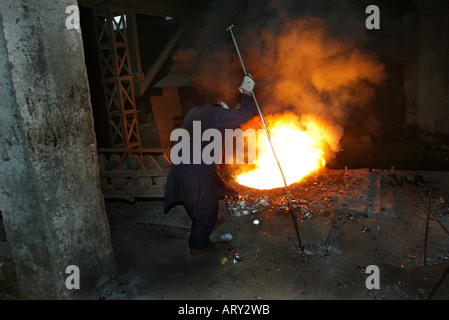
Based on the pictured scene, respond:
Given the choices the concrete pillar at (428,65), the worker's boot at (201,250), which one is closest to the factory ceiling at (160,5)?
the worker's boot at (201,250)

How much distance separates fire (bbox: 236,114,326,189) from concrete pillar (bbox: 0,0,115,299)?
13.2 ft

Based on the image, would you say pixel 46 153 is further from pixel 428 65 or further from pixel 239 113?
pixel 428 65

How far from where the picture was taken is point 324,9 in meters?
8.73

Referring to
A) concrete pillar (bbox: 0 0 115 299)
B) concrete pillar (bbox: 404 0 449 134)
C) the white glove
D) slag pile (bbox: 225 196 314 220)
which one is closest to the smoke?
concrete pillar (bbox: 404 0 449 134)

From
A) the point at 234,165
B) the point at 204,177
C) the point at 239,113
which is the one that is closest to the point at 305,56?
the point at 234,165

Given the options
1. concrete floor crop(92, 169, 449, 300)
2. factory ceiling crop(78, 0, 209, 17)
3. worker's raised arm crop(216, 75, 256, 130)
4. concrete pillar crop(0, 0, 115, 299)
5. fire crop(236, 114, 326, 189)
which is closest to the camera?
concrete pillar crop(0, 0, 115, 299)

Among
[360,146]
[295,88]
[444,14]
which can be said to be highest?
[444,14]

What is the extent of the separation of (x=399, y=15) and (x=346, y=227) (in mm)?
8292

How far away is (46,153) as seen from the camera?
3.02 metres

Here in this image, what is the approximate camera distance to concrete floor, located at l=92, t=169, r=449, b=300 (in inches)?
142

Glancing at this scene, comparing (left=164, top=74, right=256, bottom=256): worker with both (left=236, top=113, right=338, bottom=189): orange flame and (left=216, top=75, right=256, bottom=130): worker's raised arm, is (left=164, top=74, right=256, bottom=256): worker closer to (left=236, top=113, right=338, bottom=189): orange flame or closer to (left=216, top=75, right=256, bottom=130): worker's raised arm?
(left=216, top=75, right=256, bottom=130): worker's raised arm

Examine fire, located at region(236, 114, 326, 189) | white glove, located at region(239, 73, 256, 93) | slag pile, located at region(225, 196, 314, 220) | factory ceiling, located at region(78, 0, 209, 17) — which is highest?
factory ceiling, located at region(78, 0, 209, 17)

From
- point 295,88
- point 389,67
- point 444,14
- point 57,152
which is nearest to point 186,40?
point 295,88
